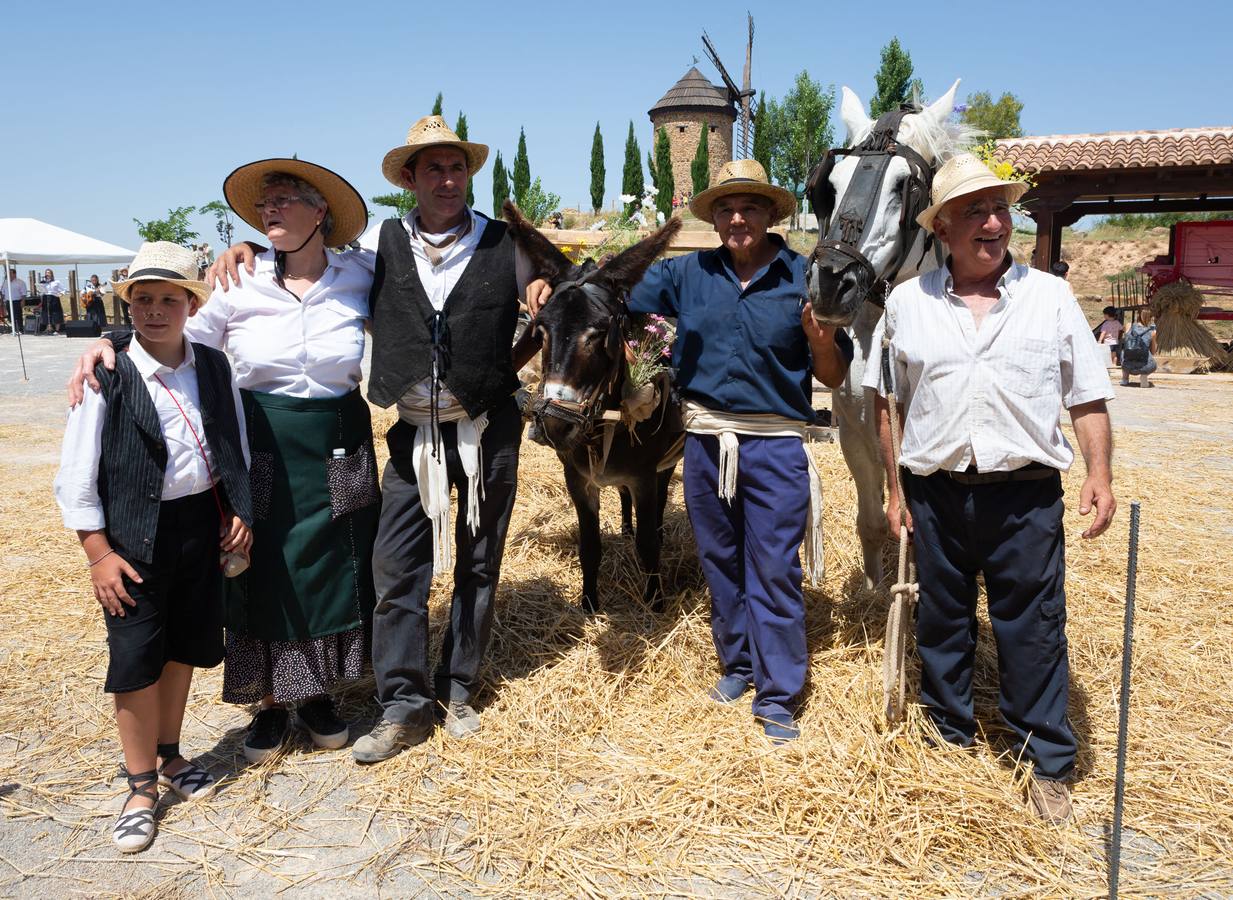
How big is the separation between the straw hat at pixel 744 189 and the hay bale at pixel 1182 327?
20607mm

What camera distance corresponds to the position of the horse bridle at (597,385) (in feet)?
10.8

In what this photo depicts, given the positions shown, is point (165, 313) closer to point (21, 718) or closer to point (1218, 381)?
point (21, 718)

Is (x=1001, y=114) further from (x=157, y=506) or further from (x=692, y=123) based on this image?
(x=157, y=506)

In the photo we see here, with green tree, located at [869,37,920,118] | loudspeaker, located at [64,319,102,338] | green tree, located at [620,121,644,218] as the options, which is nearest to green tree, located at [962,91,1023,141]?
green tree, located at [869,37,920,118]

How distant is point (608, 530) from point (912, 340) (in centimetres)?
345

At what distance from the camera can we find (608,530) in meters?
6.05

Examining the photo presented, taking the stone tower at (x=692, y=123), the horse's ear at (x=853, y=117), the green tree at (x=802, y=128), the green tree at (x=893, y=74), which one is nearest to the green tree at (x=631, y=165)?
the stone tower at (x=692, y=123)

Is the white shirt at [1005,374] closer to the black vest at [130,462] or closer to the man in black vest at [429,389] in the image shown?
the man in black vest at [429,389]

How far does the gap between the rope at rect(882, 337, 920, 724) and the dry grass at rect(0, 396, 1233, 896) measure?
125mm

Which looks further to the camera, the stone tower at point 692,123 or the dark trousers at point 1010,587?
the stone tower at point 692,123

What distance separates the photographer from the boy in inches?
107

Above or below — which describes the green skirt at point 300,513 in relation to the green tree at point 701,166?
below

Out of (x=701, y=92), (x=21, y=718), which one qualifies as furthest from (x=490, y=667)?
(x=701, y=92)

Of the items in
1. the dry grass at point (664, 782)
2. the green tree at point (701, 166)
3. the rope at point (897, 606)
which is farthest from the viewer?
the green tree at point (701, 166)
